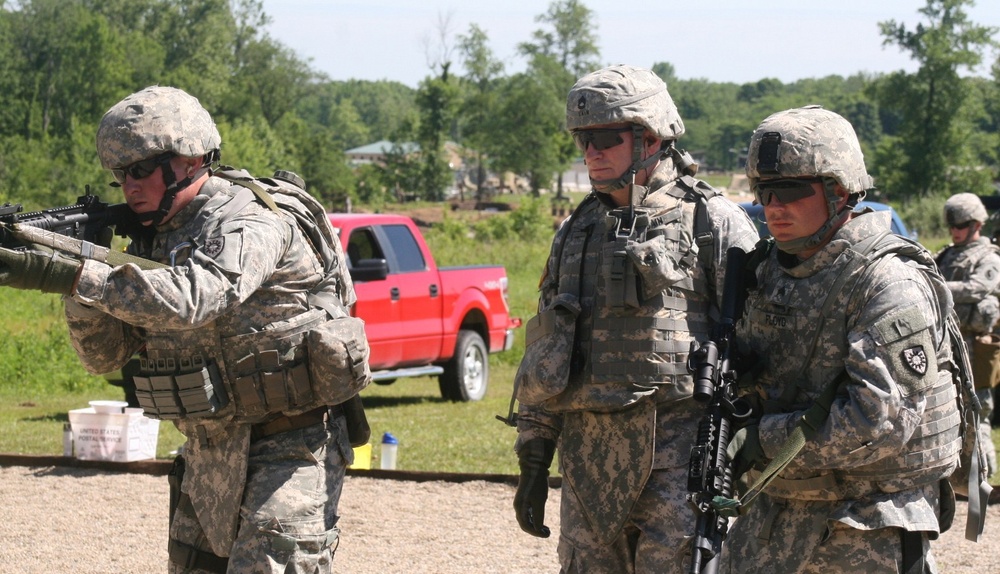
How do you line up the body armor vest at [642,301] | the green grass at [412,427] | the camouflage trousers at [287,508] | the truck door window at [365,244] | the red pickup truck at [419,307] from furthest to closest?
the truck door window at [365,244]
the red pickup truck at [419,307]
the green grass at [412,427]
the camouflage trousers at [287,508]
the body armor vest at [642,301]

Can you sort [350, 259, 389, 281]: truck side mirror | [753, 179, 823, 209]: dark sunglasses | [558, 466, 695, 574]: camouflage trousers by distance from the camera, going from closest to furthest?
[753, 179, 823, 209]: dark sunglasses
[558, 466, 695, 574]: camouflage trousers
[350, 259, 389, 281]: truck side mirror

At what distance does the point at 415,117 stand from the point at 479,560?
98.8m

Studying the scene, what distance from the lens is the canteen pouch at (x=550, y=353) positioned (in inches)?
174

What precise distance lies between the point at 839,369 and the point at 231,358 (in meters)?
2.09

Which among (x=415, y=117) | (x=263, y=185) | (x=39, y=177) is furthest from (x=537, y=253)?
(x=415, y=117)

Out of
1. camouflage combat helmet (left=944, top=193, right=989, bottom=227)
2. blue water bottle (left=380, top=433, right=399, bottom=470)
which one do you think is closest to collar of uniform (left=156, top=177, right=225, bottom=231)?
blue water bottle (left=380, top=433, right=399, bottom=470)

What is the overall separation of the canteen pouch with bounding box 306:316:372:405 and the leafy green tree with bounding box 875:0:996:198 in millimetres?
68716

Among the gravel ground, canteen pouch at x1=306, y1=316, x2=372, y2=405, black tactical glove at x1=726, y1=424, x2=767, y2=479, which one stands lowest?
the gravel ground

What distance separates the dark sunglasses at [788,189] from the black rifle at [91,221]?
7.59 ft

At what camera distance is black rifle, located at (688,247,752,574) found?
11.9ft

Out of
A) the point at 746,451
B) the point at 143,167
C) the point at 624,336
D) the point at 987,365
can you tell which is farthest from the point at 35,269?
the point at 987,365

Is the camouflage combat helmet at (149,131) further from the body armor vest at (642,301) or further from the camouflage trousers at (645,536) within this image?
the camouflage trousers at (645,536)

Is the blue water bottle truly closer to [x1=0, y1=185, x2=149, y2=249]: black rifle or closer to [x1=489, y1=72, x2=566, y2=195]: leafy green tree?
[x1=0, y1=185, x2=149, y2=249]: black rifle

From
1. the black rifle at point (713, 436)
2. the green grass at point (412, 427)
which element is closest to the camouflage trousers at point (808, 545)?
the black rifle at point (713, 436)
